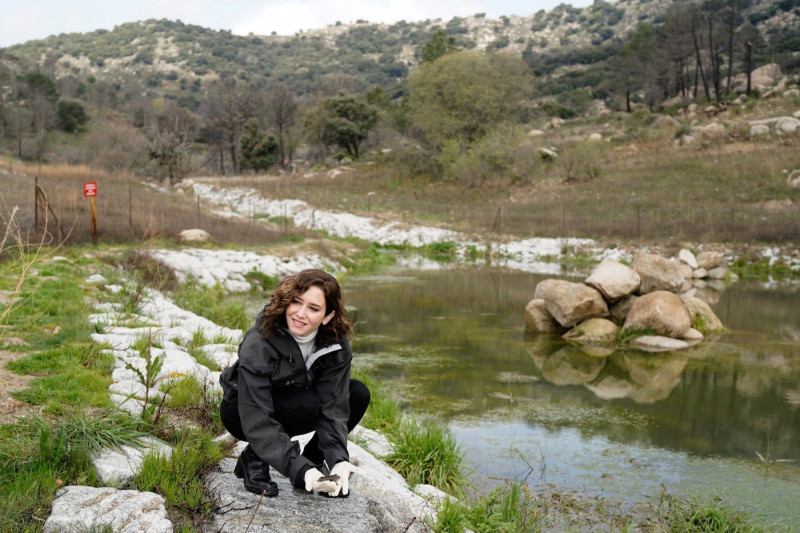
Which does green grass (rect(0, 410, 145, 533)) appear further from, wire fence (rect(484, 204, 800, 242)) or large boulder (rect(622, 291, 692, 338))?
wire fence (rect(484, 204, 800, 242))

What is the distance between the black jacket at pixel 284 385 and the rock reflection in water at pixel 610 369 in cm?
454

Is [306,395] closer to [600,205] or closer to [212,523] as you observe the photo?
[212,523]

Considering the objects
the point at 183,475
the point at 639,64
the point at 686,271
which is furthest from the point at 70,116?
the point at 183,475

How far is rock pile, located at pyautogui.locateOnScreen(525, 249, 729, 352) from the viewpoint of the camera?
957cm

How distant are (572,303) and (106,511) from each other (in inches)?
317

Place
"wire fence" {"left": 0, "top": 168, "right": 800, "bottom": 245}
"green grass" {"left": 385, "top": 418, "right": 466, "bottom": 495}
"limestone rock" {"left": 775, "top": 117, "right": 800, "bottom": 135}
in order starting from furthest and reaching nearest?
"limestone rock" {"left": 775, "top": 117, "right": 800, "bottom": 135}
"wire fence" {"left": 0, "top": 168, "right": 800, "bottom": 245}
"green grass" {"left": 385, "top": 418, "right": 466, "bottom": 495}

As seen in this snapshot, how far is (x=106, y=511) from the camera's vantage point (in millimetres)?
2809

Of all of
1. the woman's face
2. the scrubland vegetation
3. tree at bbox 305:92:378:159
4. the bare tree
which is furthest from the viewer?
the bare tree

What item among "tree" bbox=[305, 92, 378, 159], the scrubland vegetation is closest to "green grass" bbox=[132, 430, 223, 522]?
the scrubland vegetation

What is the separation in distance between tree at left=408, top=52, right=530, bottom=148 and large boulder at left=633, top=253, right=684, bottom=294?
83.6 ft

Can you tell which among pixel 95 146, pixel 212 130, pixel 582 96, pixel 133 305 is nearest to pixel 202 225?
pixel 133 305

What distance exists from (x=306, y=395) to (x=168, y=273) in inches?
333

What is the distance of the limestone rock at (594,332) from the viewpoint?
959 centimetres

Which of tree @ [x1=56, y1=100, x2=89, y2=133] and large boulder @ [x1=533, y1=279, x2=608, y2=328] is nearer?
large boulder @ [x1=533, y1=279, x2=608, y2=328]
